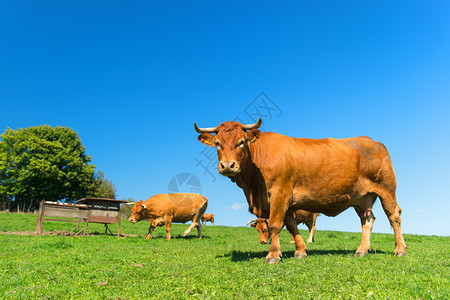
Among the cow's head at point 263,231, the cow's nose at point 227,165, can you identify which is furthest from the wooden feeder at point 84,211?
the cow's nose at point 227,165

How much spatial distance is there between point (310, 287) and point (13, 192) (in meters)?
51.9

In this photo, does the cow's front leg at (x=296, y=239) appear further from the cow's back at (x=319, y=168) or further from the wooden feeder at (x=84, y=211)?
the wooden feeder at (x=84, y=211)

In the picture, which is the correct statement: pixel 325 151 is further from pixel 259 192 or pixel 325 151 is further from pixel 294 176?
pixel 259 192

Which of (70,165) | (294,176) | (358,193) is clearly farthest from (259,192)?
(70,165)

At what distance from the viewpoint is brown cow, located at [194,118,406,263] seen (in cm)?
750

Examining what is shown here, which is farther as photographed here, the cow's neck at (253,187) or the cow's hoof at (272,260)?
the cow's neck at (253,187)

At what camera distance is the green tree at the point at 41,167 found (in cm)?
4550

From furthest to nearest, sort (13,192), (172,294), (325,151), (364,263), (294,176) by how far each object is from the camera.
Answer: (13,192) → (325,151) → (294,176) → (364,263) → (172,294)

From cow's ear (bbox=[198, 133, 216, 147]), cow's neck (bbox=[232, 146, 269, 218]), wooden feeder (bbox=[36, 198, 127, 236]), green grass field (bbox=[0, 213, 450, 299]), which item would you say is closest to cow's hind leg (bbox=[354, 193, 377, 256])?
green grass field (bbox=[0, 213, 450, 299])

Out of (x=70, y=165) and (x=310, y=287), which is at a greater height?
(x=70, y=165)

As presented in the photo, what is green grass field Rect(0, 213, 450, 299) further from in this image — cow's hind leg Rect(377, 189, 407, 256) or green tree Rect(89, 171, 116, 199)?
green tree Rect(89, 171, 116, 199)

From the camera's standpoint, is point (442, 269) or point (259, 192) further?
point (259, 192)

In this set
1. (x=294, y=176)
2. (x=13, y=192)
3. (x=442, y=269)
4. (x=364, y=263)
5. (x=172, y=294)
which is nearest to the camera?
(x=172, y=294)

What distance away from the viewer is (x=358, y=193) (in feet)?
28.0
